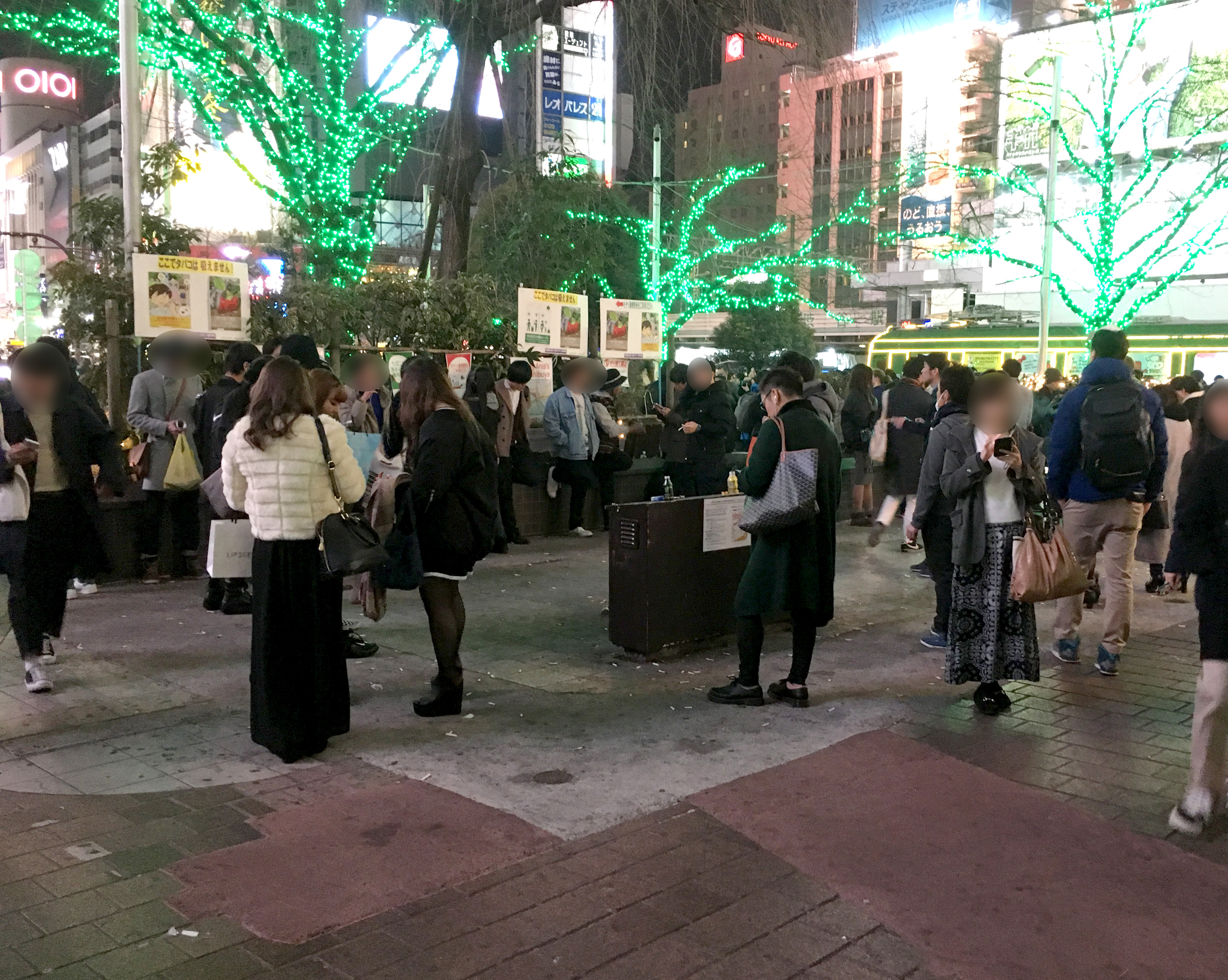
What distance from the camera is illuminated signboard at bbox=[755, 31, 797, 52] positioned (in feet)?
32.6

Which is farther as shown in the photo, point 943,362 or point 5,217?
point 5,217

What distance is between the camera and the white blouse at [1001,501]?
597cm

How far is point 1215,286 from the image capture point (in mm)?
48906

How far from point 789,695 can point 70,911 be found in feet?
12.4

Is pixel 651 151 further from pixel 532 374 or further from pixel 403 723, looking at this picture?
pixel 403 723

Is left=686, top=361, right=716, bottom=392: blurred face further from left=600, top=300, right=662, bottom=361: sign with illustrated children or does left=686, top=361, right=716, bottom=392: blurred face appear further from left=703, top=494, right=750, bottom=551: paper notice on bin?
left=703, top=494, right=750, bottom=551: paper notice on bin

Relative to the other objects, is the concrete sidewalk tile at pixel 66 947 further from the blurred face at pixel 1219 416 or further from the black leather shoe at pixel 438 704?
the blurred face at pixel 1219 416

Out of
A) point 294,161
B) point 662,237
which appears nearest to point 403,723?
point 294,161

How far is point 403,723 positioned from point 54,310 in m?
37.8

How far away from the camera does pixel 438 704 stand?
5879 mm

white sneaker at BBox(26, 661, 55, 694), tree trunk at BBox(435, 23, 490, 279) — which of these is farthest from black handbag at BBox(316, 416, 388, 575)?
tree trunk at BBox(435, 23, 490, 279)

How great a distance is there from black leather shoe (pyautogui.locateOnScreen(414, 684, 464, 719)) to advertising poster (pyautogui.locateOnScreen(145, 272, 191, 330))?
17.4 feet

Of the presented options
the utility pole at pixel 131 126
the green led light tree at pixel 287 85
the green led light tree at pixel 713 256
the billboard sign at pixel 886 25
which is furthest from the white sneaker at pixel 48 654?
the green led light tree at pixel 713 256

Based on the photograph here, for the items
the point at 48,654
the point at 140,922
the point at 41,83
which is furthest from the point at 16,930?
the point at 41,83
